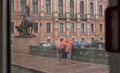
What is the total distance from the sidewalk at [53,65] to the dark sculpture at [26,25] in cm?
16

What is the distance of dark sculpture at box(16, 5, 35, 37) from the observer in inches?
58.7

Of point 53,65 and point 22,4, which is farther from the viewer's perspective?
point 22,4

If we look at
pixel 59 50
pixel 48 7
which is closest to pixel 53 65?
pixel 59 50

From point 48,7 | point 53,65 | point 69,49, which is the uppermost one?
point 48,7

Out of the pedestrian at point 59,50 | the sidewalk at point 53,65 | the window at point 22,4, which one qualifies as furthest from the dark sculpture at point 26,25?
the pedestrian at point 59,50

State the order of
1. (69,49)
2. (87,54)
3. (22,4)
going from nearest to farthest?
(87,54), (69,49), (22,4)

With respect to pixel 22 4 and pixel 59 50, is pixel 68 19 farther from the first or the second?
pixel 22 4

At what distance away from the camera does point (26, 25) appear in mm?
1536

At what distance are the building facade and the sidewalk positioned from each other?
127 mm

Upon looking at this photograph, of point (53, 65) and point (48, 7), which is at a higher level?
point (48, 7)

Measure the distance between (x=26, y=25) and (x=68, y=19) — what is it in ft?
1.58

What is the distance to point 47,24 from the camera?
4.13 ft

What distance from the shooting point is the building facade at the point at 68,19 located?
99 centimetres

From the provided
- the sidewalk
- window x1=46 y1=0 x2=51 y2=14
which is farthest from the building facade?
the sidewalk
